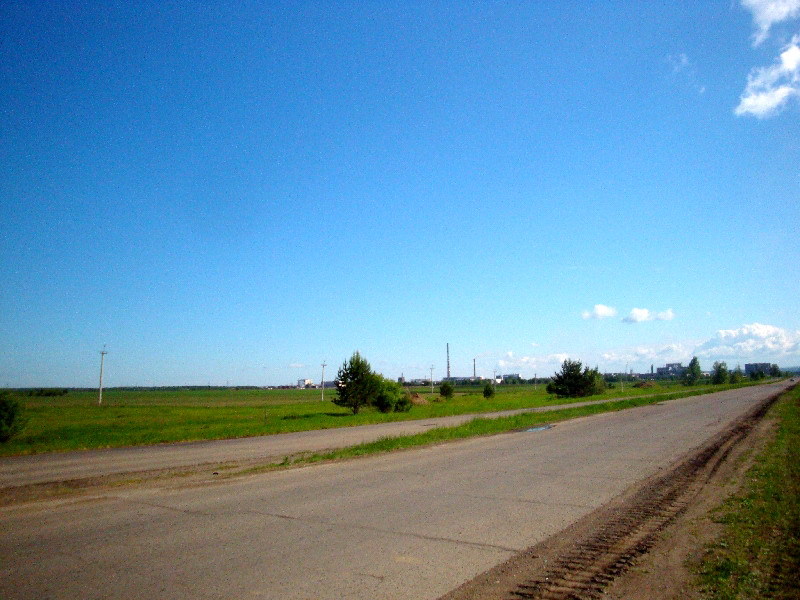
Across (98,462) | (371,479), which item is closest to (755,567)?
(371,479)

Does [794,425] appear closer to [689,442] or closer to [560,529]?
[689,442]

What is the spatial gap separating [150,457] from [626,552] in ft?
53.3

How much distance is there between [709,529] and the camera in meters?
7.84

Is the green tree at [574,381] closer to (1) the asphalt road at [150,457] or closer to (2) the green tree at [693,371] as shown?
(1) the asphalt road at [150,457]

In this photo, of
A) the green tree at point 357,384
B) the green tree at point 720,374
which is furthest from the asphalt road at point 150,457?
the green tree at point 720,374

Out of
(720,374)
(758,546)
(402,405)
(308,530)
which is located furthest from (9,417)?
(720,374)

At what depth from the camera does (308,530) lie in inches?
315

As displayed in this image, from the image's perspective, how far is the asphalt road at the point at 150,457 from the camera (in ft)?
48.5

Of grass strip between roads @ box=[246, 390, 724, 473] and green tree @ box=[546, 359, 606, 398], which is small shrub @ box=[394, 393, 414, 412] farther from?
green tree @ box=[546, 359, 606, 398]

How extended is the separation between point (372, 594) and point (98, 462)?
15298mm

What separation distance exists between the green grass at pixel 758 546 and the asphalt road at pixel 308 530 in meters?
2.17

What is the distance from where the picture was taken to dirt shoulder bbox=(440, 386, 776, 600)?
5523 mm

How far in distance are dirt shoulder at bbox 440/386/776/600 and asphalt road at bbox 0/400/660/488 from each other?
10799 millimetres

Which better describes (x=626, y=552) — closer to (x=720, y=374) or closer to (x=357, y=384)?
(x=357, y=384)
